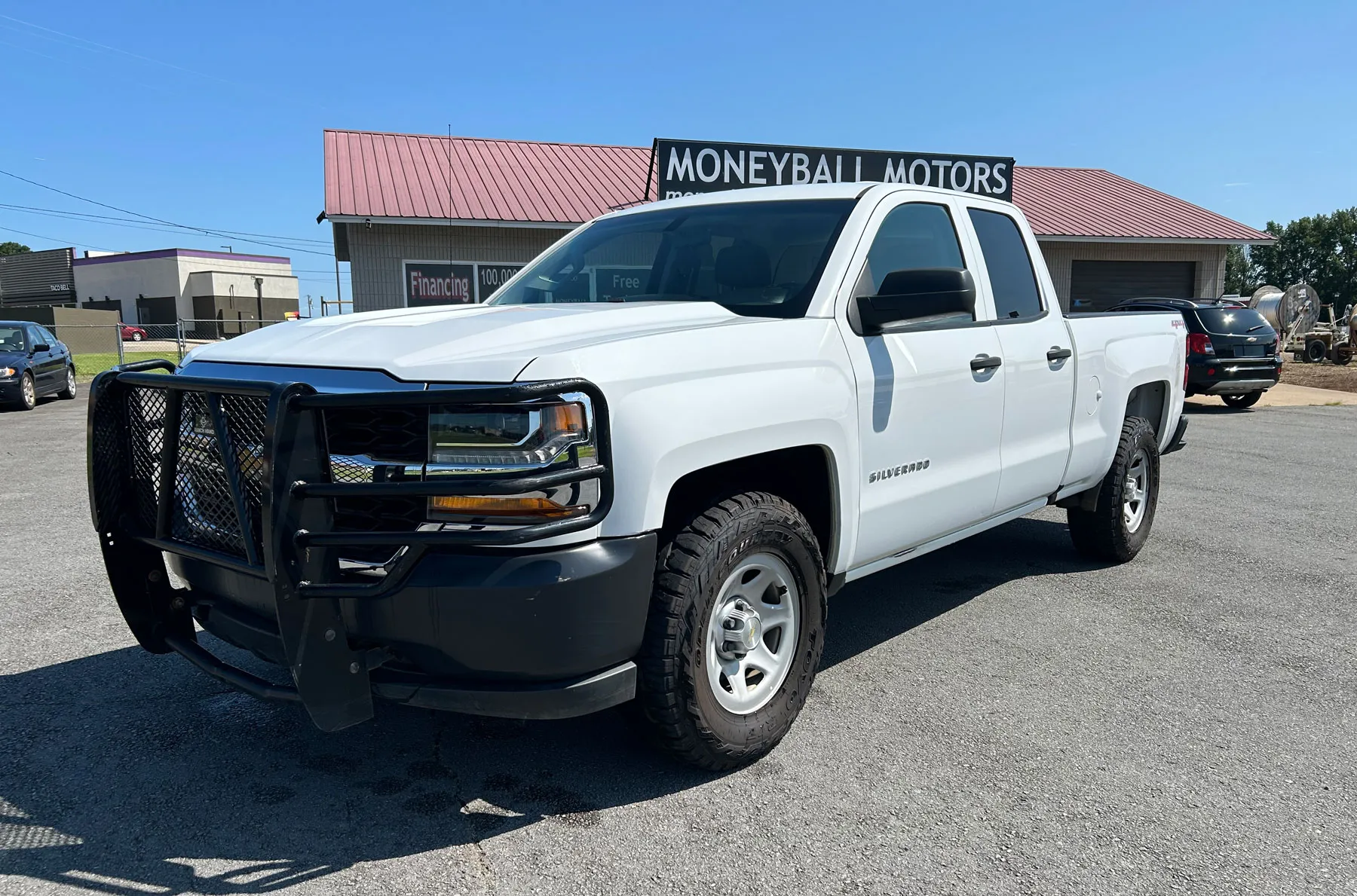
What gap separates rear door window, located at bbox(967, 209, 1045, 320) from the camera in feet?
15.8

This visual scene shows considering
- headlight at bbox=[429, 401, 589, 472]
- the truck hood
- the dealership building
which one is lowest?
headlight at bbox=[429, 401, 589, 472]

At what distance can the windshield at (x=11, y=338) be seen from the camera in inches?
672

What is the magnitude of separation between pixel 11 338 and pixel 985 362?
60.2 feet

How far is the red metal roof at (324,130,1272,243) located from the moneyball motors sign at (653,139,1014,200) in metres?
4.29

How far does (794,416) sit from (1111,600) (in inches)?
115

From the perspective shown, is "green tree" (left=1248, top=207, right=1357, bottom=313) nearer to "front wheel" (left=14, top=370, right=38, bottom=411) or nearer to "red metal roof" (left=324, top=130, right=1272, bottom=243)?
"red metal roof" (left=324, top=130, right=1272, bottom=243)

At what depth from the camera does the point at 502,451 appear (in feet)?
8.67

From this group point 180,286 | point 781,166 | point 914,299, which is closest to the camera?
point 914,299

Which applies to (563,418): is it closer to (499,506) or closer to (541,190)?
(499,506)

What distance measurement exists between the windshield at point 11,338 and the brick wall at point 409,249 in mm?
5630

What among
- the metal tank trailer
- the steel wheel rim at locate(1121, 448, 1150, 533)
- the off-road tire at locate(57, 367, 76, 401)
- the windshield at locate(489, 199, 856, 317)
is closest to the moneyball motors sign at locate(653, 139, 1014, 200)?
the steel wheel rim at locate(1121, 448, 1150, 533)

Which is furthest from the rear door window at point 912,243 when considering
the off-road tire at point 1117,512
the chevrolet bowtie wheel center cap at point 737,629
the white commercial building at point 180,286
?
the white commercial building at point 180,286

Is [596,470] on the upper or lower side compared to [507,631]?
upper

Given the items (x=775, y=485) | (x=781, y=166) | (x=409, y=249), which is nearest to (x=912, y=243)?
(x=775, y=485)
